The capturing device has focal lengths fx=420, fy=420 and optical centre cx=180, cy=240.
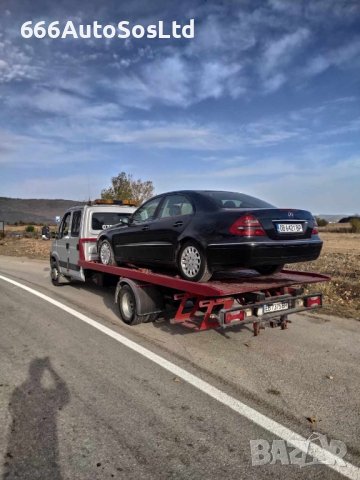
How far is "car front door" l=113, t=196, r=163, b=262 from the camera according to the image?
690 centimetres

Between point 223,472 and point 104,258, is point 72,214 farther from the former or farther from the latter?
point 223,472

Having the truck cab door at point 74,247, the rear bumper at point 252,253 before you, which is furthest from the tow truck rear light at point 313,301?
the truck cab door at point 74,247

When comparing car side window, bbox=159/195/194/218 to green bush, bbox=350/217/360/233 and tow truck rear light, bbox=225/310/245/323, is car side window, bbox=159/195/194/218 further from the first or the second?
green bush, bbox=350/217/360/233

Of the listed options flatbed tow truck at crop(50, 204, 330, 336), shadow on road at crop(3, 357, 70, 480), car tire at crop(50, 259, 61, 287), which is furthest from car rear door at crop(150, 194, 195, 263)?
car tire at crop(50, 259, 61, 287)

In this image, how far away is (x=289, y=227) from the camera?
5648mm

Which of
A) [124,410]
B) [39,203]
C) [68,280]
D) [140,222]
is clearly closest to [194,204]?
[140,222]

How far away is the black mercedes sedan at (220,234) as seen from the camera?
17.5 ft

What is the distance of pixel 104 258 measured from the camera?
8438 mm

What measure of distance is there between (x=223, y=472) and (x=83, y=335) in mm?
3855

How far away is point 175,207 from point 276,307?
7.12 ft

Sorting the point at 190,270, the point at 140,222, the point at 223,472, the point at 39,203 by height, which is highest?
the point at 39,203

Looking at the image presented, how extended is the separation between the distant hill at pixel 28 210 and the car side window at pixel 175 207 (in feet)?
225

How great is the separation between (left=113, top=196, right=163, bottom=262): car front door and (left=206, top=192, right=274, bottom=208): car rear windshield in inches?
47.9

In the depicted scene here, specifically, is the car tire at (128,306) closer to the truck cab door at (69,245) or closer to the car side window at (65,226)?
the truck cab door at (69,245)
